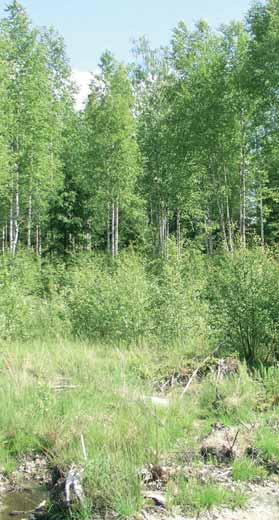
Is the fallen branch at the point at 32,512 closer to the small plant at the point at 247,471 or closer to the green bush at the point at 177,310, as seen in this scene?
the small plant at the point at 247,471

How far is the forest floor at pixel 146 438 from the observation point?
5023 millimetres

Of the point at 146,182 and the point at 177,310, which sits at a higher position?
the point at 146,182

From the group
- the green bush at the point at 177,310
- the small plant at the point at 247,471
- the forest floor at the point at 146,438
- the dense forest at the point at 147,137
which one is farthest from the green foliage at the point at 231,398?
the dense forest at the point at 147,137

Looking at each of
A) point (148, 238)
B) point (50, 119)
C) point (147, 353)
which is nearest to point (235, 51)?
point (50, 119)

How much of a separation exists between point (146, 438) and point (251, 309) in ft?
13.6

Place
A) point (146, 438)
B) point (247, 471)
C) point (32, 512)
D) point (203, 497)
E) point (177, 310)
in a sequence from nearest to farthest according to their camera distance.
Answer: point (203, 497) < point (32, 512) < point (247, 471) < point (146, 438) < point (177, 310)

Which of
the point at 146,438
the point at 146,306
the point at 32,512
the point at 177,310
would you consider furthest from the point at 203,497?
the point at 146,306

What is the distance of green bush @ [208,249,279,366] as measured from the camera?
30.8ft

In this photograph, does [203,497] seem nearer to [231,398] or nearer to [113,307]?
[231,398]

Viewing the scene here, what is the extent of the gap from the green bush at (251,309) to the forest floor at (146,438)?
96 cm

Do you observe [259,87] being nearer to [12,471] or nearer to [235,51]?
[235,51]

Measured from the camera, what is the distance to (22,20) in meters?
25.5

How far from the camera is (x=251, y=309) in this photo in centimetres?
949

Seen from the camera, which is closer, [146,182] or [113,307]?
[113,307]
